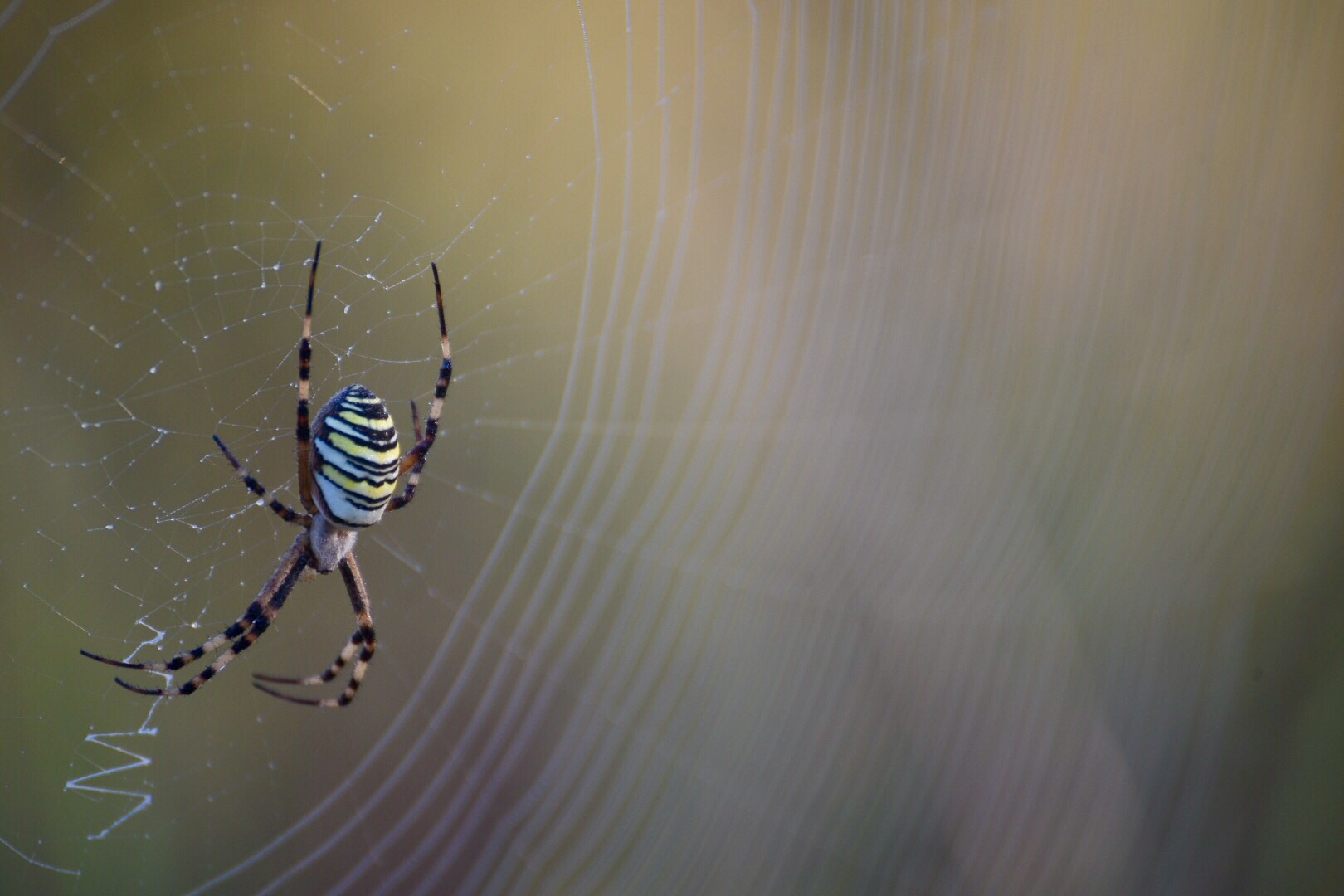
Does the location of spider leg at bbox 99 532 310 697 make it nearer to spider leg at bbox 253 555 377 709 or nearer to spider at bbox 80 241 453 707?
spider at bbox 80 241 453 707

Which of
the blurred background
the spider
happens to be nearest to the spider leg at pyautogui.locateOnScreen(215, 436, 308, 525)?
the spider

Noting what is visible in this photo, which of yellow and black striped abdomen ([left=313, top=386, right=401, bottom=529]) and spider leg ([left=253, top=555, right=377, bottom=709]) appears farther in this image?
spider leg ([left=253, top=555, right=377, bottom=709])

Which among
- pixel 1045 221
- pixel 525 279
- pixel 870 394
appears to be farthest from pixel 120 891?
pixel 1045 221

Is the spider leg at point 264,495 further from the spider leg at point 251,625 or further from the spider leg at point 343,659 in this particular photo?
the spider leg at point 343,659

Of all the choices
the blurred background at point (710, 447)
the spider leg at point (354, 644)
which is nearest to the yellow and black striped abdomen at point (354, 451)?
the blurred background at point (710, 447)

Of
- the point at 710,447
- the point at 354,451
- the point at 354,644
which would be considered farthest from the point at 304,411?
the point at 710,447

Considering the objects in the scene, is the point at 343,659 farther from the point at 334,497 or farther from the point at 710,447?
the point at 710,447
